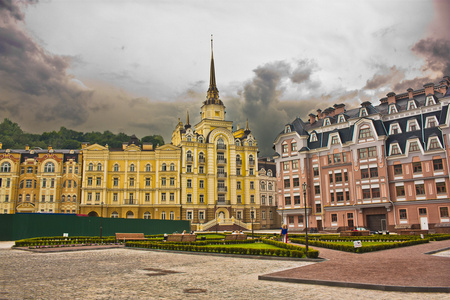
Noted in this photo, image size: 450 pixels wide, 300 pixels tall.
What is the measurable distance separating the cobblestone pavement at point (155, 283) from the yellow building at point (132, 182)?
5508 centimetres

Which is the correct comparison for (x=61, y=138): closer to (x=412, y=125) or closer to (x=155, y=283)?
(x=412, y=125)

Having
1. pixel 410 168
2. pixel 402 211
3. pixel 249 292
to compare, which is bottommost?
pixel 249 292

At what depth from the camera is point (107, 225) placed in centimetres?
4628

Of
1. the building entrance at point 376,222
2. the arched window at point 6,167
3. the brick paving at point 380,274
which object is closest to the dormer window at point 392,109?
the building entrance at point 376,222

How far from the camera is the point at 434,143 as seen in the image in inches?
1887

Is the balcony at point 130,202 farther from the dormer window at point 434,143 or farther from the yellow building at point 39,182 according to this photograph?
the dormer window at point 434,143

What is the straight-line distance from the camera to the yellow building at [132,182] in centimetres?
7225

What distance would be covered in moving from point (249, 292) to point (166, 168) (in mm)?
64801

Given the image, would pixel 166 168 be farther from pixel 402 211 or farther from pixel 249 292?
pixel 249 292

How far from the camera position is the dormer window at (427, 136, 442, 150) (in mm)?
47438

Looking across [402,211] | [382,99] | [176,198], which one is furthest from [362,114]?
[176,198]

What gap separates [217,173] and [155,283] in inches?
2546

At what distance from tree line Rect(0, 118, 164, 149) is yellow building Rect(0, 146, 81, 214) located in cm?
3039

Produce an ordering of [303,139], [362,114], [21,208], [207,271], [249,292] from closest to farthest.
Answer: [249,292] < [207,271] < [362,114] < [303,139] < [21,208]
